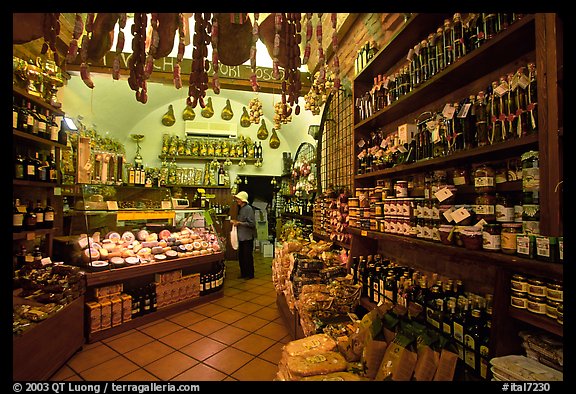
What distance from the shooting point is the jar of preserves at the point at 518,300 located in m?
1.27

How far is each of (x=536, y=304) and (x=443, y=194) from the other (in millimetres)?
750

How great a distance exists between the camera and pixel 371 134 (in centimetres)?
302

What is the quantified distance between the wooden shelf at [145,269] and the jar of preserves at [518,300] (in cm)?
388

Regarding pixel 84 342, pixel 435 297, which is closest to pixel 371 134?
pixel 435 297

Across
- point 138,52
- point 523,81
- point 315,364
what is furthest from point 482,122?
point 138,52

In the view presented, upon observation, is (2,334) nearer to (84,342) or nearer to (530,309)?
(530,309)

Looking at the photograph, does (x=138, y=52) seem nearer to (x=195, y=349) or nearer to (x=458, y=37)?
(x=458, y=37)

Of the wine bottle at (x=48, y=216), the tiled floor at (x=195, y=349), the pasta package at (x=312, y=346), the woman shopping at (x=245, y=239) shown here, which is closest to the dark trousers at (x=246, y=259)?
the woman shopping at (x=245, y=239)

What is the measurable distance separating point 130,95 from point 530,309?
25.0ft

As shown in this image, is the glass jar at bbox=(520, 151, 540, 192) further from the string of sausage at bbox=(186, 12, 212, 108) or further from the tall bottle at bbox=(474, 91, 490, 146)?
the string of sausage at bbox=(186, 12, 212, 108)

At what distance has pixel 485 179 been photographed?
4.96 feet

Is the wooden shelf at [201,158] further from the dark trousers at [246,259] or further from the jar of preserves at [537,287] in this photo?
the jar of preserves at [537,287]

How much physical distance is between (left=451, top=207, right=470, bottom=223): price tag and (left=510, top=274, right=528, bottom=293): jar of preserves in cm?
38

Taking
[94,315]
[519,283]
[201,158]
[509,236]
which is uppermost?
[201,158]
